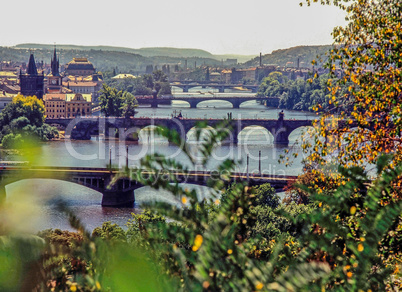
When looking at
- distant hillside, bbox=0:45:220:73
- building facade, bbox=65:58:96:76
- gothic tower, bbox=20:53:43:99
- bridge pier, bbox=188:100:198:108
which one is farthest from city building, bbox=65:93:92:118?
distant hillside, bbox=0:45:220:73

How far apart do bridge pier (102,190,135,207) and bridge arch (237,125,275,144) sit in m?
13.1

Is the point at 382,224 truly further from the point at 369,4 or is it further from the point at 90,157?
the point at 90,157

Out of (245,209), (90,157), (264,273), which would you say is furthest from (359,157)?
(90,157)

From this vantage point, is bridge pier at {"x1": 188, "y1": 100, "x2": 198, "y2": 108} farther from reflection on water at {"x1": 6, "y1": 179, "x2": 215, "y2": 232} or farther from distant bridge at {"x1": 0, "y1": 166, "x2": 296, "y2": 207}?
distant bridge at {"x1": 0, "y1": 166, "x2": 296, "y2": 207}

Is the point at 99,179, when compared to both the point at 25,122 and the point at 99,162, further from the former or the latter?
the point at 25,122

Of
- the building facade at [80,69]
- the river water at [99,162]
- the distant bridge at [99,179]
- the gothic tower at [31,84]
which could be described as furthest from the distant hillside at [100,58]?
the distant bridge at [99,179]

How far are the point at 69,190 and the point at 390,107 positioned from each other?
1650 cm

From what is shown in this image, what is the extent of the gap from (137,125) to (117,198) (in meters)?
17.9

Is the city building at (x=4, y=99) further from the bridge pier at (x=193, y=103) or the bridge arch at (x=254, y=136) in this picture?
the bridge arch at (x=254, y=136)

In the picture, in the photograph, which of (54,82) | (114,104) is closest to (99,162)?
(114,104)

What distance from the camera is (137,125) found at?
118 ft

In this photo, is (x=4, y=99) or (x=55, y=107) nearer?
(x=55, y=107)

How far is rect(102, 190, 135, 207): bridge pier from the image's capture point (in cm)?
1830

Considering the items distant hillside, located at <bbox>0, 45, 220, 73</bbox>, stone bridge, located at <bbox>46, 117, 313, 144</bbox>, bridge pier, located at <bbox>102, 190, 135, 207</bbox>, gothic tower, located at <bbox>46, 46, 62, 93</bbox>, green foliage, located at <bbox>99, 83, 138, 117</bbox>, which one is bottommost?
bridge pier, located at <bbox>102, 190, 135, 207</bbox>
